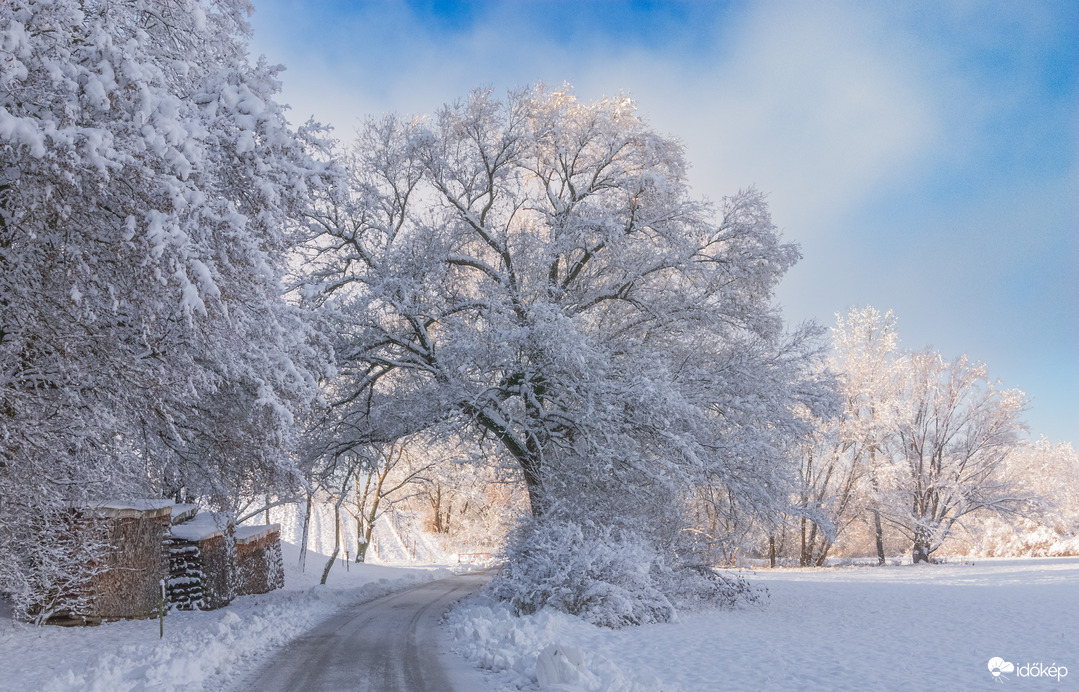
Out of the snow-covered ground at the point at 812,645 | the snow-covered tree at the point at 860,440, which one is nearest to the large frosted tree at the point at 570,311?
the snow-covered ground at the point at 812,645

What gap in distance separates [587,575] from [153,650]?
7.38m

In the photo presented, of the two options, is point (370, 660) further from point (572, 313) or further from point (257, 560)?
point (257, 560)

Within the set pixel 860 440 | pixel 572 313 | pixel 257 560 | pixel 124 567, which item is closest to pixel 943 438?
pixel 860 440

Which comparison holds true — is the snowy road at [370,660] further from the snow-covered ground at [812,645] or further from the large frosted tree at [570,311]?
the large frosted tree at [570,311]

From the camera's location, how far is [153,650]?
952cm

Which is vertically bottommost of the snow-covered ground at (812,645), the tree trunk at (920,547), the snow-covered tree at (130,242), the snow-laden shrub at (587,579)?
the tree trunk at (920,547)

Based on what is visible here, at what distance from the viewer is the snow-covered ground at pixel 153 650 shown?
784 centimetres

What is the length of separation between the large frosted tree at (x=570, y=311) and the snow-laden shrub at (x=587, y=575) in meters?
0.91

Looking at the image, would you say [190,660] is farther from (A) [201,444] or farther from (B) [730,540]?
(B) [730,540]

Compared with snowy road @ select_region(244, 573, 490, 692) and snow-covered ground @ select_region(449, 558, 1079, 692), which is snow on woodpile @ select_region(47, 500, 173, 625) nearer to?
snowy road @ select_region(244, 573, 490, 692)

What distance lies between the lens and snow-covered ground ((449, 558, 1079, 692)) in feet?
27.9

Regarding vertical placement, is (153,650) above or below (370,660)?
above

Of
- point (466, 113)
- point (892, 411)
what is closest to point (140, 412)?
point (466, 113)

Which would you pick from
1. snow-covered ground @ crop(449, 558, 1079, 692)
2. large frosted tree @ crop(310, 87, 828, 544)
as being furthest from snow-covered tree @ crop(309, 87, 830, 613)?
snow-covered ground @ crop(449, 558, 1079, 692)
